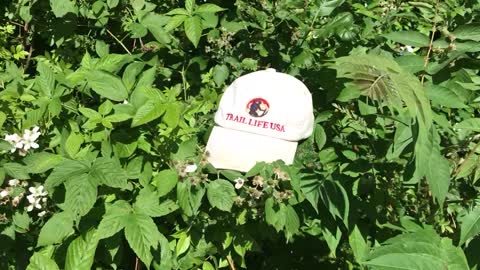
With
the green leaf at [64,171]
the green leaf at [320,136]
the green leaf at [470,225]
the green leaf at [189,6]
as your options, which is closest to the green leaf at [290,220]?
the green leaf at [320,136]

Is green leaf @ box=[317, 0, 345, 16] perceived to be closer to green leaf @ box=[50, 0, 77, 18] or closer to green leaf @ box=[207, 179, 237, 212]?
green leaf @ box=[207, 179, 237, 212]

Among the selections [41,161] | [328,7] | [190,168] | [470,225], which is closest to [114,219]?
[190,168]

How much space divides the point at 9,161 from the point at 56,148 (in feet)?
0.50

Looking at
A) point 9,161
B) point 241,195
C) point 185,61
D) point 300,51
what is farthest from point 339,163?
point 9,161

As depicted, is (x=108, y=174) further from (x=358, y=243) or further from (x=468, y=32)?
(x=468, y=32)

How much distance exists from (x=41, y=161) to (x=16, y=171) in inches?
3.7

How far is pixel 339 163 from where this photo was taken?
192cm

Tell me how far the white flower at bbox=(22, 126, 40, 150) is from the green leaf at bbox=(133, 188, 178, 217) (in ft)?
1.34

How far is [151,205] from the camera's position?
1.71 metres

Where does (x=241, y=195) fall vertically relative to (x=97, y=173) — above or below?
below

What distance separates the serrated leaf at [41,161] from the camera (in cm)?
176

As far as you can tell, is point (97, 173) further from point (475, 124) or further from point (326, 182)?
point (475, 124)

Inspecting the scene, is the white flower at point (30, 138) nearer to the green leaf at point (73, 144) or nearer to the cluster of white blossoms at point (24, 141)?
the cluster of white blossoms at point (24, 141)

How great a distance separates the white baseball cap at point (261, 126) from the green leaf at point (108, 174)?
0.33 m
